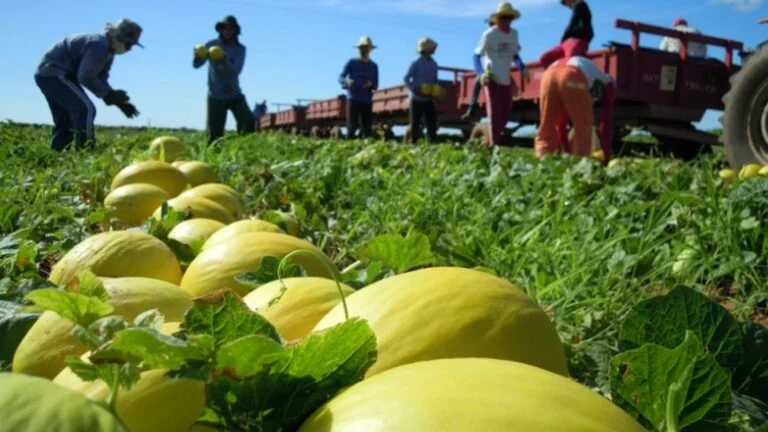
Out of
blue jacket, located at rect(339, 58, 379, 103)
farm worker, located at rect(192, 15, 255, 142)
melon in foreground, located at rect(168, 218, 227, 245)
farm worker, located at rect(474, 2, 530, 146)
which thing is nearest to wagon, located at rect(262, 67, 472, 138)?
blue jacket, located at rect(339, 58, 379, 103)

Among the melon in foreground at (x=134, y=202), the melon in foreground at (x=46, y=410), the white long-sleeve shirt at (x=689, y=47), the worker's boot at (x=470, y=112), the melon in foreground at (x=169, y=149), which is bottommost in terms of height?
the melon in foreground at (x=134, y=202)

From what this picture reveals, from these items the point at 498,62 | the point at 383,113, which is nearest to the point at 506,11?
the point at 498,62

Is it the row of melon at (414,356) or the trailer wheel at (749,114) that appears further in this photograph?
the trailer wheel at (749,114)

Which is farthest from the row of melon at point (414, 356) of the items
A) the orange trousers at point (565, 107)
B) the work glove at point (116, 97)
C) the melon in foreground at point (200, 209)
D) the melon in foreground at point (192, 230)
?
the work glove at point (116, 97)

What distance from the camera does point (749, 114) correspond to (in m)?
6.74

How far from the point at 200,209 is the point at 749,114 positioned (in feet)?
18.6

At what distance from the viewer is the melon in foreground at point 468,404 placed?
23.6 inches

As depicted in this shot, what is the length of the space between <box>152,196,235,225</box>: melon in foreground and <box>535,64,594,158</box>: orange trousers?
5797 millimetres

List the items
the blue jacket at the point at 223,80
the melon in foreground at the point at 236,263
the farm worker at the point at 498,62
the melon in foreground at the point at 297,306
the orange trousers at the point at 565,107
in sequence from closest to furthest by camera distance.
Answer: the melon in foreground at the point at 297,306 < the melon in foreground at the point at 236,263 < the orange trousers at the point at 565,107 < the blue jacket at the point at 223,80 < the farm worker at the point at 498,62

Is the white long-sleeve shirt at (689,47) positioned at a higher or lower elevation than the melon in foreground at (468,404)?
higher

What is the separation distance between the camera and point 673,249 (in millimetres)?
3166

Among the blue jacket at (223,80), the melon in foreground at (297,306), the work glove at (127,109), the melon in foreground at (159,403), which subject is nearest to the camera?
the melon in foreground at (159,403)

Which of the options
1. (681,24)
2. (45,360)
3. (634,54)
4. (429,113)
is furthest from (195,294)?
(681,24)

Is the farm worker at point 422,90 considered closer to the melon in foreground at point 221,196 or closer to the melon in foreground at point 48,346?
the melon in foreground at point 221,196
